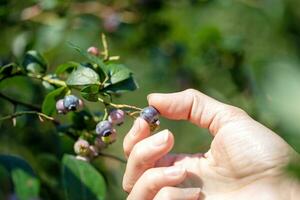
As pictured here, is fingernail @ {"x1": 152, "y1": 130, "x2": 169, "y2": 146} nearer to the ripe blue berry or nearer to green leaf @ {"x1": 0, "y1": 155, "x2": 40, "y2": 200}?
the ripe blue berry

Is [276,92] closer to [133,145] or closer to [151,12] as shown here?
[133,145]

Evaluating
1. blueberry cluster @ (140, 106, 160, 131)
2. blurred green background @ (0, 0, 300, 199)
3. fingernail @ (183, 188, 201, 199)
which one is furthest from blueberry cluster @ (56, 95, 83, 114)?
blurred green background @ (0, 0, 300, 199)

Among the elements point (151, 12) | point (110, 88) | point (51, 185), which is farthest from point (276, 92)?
point (151, 12)

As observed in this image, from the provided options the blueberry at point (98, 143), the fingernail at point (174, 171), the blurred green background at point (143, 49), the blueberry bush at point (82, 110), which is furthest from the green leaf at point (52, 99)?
the blurred green background at point (143, 49)

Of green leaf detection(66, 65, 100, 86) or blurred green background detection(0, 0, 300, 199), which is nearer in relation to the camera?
green leaf detection(66, 65, 100, 86)

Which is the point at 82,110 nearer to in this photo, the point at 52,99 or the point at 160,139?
the point at 52,99

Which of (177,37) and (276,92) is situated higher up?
(276,92)

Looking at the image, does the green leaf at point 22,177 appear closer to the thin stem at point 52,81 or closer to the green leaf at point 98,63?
the thin stem at point 52,81
